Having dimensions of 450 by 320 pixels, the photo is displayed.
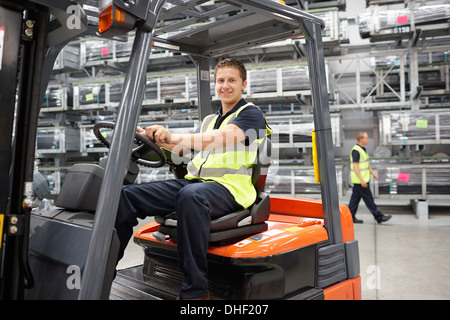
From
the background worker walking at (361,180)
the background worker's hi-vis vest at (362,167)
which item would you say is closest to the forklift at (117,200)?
the background worker walking at (361,180)

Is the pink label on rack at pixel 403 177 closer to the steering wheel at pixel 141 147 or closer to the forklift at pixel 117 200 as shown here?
the forklift at pixel 117 200

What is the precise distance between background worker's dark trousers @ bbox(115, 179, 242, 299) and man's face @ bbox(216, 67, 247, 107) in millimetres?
666

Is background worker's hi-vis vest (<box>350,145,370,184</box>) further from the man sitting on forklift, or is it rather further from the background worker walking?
the man sitting on forklift

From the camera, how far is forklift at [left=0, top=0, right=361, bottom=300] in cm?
156

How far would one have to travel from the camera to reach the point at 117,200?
4.81 feet

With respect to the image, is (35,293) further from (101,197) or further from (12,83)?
(12,83)

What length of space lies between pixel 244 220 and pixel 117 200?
3.34 ft

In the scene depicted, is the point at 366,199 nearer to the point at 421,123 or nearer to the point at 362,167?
the point at 362,167

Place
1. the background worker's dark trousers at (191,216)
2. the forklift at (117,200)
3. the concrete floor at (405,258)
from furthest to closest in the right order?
the concrete floor at (405,258)
the background worker's dark trousers at (191,216)
the forklift at (117,200)

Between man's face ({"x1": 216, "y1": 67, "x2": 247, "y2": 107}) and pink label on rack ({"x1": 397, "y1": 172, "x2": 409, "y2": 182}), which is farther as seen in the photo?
pink label on rack ({"x1": 397, "y1": 172, "x2": 409, "y2": 182})

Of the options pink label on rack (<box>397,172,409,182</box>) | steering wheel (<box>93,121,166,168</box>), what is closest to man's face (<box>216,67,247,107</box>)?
steering wheel (<box>93,121,166,168</box>)

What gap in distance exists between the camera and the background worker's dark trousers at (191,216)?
78.9 inches

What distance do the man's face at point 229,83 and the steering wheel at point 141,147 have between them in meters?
0.61

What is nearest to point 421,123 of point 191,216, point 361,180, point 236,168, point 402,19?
point 361,180
